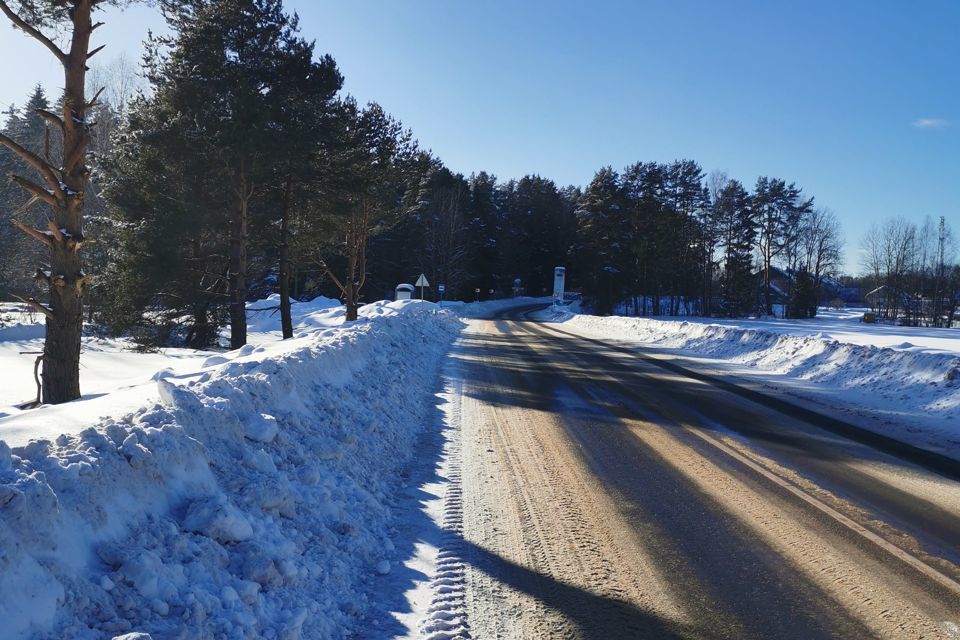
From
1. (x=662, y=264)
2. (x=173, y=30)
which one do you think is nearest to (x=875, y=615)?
(x=173, y=30)

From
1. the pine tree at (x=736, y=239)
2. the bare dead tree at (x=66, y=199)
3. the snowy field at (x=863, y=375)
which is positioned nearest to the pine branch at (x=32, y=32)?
the bare dead tree at (x=66, y=199)

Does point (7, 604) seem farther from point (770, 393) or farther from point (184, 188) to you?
point (184, 188)

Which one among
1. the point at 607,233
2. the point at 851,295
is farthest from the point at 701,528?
the point at 851,295

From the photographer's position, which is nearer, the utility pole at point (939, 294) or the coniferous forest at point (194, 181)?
the coniferous forest at point (194, 181)

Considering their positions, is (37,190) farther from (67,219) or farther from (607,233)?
(607,233)

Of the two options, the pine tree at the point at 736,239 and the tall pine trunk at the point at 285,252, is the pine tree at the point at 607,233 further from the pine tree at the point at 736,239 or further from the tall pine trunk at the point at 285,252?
the tall pine trunk at the point at 285,252

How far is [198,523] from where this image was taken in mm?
3057

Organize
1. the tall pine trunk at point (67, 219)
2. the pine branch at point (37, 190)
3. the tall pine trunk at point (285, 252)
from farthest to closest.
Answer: the tall pine trunk at point (285, 252) → the tall pine trunk at point (67, 219) → the pine branch at point (37, 190)

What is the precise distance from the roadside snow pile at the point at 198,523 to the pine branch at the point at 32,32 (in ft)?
17.7

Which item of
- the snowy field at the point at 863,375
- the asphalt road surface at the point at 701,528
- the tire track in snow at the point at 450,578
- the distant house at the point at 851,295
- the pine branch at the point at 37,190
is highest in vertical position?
the distant house at the point at 851,295

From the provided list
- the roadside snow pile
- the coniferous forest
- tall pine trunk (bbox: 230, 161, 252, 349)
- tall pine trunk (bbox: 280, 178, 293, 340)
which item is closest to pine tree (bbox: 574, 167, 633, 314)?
the coniferous forest

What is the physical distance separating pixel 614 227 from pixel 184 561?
53548 millimetres

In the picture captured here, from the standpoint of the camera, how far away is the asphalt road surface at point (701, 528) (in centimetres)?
330

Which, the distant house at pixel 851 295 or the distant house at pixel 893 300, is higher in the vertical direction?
the distant house at pixel 851 295
